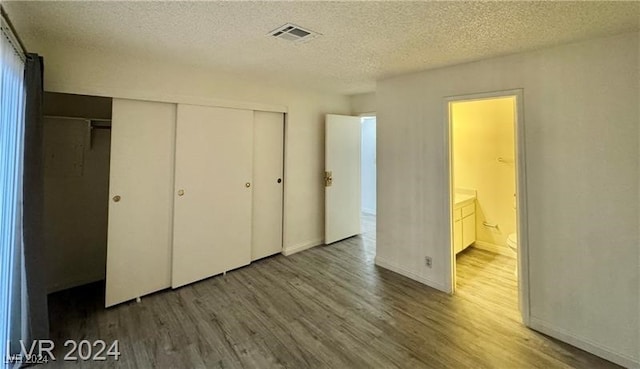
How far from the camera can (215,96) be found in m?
3.16

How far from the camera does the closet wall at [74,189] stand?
9.28ft

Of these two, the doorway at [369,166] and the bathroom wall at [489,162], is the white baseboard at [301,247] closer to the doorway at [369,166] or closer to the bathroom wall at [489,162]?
the bathroom wall at [489,162]

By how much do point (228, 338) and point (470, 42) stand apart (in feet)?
9.78

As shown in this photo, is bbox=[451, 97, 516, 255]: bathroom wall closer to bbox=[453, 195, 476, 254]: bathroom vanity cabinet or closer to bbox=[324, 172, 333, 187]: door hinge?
bbox=[453, 195, 476, 254]: bathroom vanity cabinet

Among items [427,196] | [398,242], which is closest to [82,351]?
[398,242]

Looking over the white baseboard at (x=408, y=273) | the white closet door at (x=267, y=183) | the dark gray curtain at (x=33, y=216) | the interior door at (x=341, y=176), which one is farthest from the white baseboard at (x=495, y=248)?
the dark gray curtain at (x=33, y=216)

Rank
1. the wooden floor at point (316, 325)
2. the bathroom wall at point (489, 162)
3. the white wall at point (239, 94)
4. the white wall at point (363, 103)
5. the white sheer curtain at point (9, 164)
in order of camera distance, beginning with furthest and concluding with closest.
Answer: the white wall at point (363, 103), the bathroom wall at point (489, 162), the white wall at point (239, 94), the wooden floor at point (316, 325), the white sheer curtain at point (9, 164)

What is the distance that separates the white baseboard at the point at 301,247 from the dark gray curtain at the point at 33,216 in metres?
2.45

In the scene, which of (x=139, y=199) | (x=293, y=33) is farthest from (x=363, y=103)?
(x=139, y=199)

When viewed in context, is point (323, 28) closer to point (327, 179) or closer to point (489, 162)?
point (327, 179)

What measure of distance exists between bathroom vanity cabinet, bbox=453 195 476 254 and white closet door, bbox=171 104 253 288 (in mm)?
2631

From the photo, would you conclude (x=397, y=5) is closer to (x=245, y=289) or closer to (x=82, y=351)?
(x=245, y=289)

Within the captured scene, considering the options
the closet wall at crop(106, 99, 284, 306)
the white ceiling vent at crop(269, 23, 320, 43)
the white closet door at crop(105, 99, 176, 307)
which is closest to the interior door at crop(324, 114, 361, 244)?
the closet wall at crop(106, 99, 284, 306)

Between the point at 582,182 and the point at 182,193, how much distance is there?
3483mm
